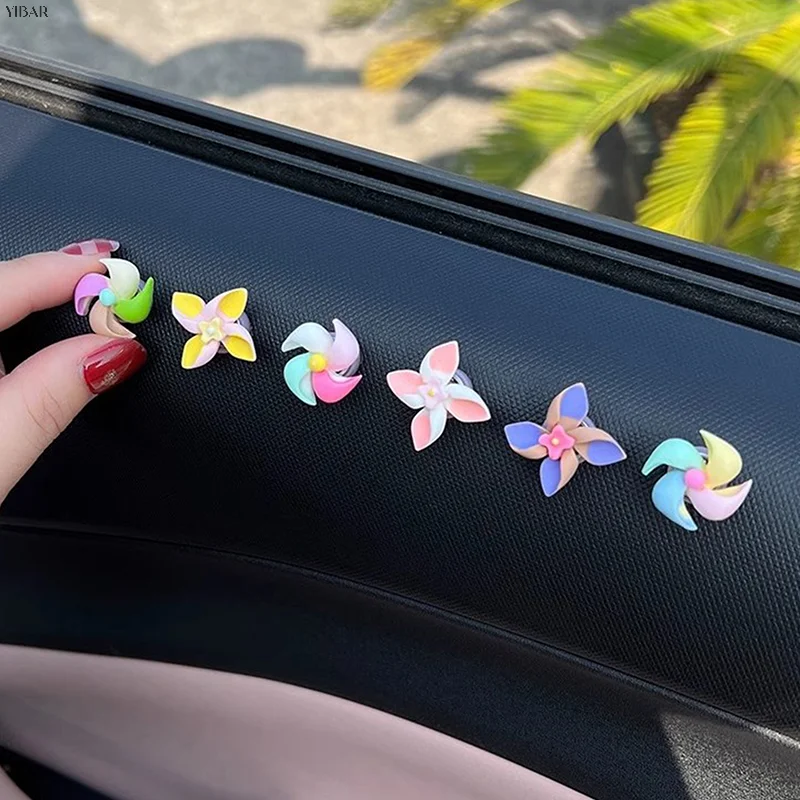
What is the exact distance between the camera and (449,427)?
1.99 ft

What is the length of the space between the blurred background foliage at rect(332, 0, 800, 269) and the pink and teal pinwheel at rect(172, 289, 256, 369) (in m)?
0.88

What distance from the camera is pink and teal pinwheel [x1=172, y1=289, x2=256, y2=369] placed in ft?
2.06

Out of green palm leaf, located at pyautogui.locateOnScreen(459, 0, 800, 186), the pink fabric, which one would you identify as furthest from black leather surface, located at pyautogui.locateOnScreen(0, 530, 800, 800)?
green palm leaf, located at pyautogui.locateOnScreen(459, 0, 800, 186)

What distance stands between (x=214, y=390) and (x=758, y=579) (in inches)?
15.8

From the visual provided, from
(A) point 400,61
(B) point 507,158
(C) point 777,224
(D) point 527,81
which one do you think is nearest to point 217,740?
(B) point 507,158

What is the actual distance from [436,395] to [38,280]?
306 mm

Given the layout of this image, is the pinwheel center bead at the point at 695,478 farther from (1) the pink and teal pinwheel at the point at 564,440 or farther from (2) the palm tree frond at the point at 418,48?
(2) the palm tree frond at the point at 418,48

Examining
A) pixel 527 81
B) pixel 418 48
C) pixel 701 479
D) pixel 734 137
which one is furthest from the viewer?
pixel 527 81

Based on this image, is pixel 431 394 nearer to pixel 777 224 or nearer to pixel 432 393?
pixel 432 393

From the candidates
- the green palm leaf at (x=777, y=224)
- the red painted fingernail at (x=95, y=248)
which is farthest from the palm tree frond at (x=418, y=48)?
the red painted fingernail at (x=95, y=248)

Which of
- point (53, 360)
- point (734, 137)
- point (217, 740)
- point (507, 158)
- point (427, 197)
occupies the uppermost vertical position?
point (734, 137)

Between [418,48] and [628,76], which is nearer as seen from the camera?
[628,76]

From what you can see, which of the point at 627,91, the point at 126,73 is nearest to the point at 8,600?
the point at 627,91

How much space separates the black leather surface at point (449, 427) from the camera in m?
0.58
